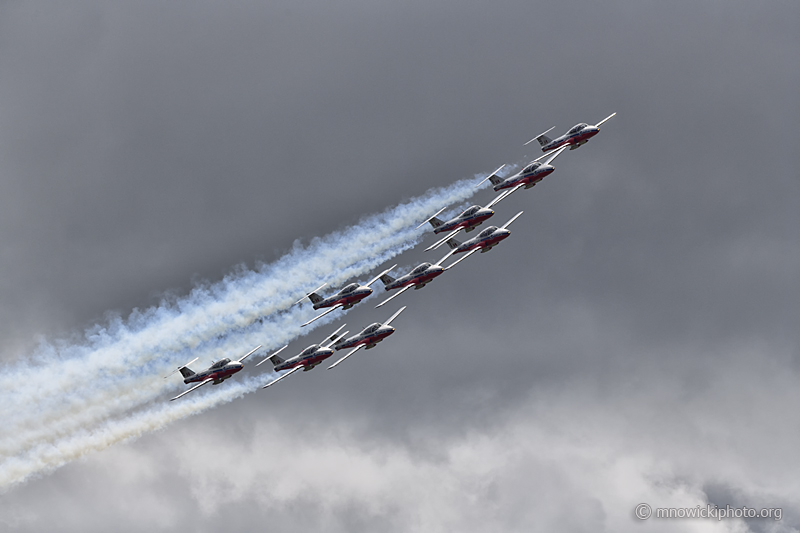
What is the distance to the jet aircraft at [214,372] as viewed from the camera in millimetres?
121438

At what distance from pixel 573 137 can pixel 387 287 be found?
3630cm

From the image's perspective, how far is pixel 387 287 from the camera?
121 metres

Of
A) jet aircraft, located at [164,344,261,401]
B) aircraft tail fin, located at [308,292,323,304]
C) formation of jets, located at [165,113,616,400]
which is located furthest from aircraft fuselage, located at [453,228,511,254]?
jet aircraft, located at [164,344,261,401]

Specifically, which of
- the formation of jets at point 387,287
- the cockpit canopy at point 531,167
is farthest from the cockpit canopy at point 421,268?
the cockpit canopy at point 531,167

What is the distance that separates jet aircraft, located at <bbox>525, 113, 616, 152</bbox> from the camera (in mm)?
130750

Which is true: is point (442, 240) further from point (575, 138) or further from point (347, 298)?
point (575, 138)

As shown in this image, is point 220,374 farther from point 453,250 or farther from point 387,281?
point 453,250

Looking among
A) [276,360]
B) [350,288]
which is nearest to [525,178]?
[350,288]

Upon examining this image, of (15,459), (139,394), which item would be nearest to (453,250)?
(139,394)

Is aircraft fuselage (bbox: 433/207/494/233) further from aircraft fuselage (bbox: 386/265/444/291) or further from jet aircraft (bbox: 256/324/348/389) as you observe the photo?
jet aircraft (bbox: 256/324/348/389)

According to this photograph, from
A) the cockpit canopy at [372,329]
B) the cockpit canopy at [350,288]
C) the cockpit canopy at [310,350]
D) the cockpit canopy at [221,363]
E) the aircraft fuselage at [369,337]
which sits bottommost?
the aircraft fuselage at [369,337]

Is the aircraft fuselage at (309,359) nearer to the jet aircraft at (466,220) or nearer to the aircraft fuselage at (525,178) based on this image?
the jet aircraft at (466,220)

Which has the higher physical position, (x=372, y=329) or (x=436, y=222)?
(x=436, y=222)

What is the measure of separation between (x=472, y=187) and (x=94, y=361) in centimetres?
5964
